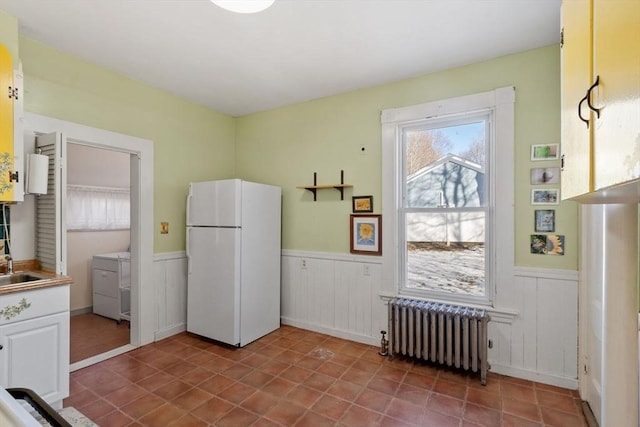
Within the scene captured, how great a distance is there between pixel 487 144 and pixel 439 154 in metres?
0.42

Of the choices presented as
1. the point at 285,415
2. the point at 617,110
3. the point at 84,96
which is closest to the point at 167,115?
the point at 84,96

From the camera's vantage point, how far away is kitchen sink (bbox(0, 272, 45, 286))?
2.23m

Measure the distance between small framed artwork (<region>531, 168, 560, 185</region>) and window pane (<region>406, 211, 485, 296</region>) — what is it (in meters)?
0.50

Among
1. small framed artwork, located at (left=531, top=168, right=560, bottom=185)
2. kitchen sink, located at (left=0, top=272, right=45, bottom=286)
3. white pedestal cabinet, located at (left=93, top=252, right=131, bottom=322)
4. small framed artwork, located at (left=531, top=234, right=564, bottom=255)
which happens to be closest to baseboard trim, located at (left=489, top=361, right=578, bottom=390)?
small framed artwork, located at (left=531, top=234, right=564, bottom=255)

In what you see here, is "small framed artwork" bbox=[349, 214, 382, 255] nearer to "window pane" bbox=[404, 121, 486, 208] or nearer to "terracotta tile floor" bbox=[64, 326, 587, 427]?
"window pane" bbox=[404, 121, 486, 208]

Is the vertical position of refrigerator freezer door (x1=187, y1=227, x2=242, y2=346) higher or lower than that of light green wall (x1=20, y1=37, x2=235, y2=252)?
lower

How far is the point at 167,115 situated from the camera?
350 cm

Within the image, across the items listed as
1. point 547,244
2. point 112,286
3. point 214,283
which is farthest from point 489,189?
point 112,286

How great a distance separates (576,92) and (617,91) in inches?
17.6

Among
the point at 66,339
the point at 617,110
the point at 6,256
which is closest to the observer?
the point at 617,110

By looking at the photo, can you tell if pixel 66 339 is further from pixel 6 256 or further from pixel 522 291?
pixel 522 291

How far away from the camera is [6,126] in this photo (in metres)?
2.09

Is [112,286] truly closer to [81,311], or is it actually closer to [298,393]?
[81,311]

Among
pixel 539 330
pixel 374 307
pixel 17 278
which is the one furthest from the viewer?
pixel 374 307
